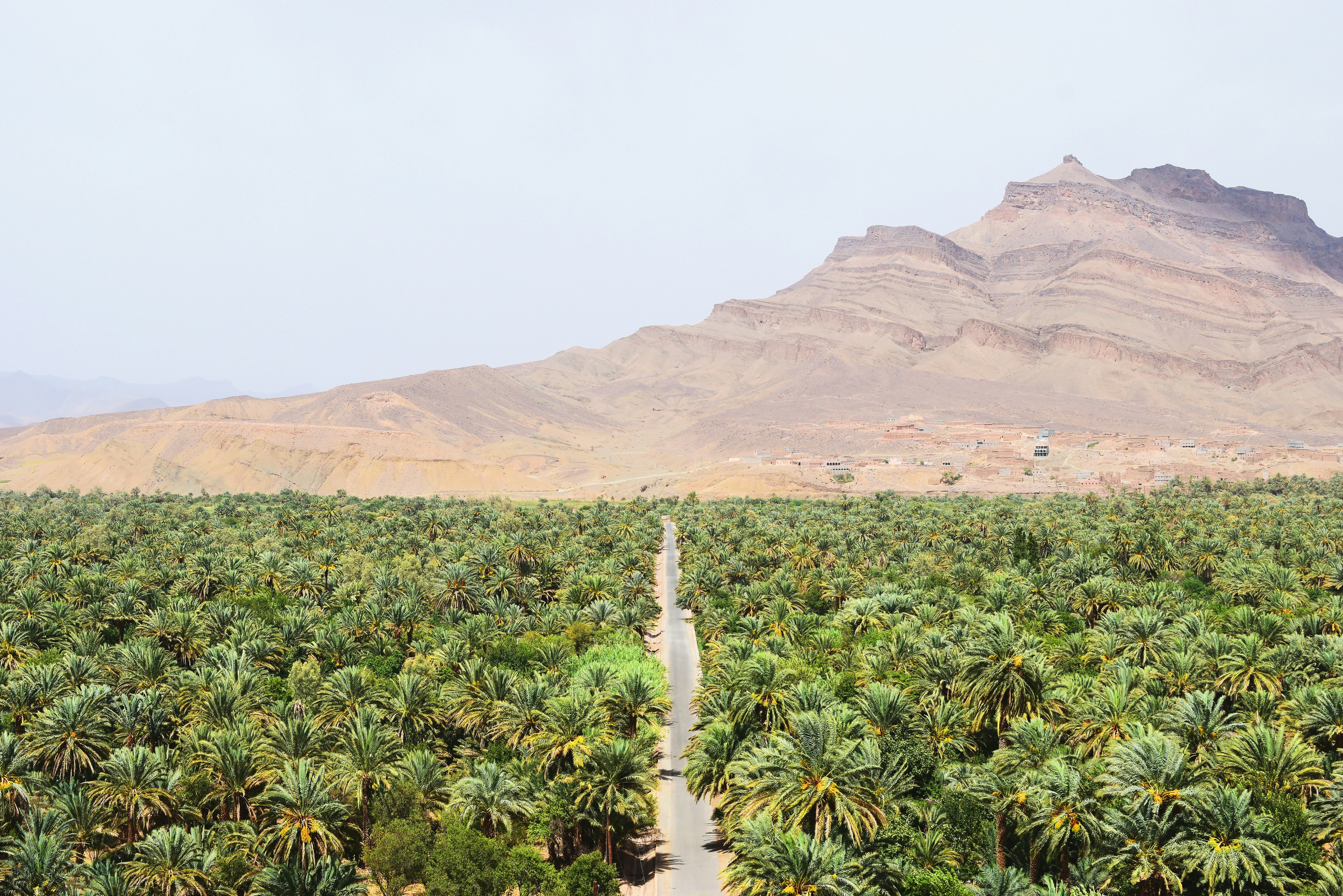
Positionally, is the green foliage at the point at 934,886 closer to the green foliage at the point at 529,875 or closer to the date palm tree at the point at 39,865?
the green foliage at the point at 529,875

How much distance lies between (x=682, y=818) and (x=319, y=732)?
16153 millimetres

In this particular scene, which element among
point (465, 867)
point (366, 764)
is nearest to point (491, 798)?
point (465, 867)

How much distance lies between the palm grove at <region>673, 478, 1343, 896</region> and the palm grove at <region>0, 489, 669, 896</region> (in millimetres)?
5879

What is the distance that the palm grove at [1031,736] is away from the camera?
25.2 m

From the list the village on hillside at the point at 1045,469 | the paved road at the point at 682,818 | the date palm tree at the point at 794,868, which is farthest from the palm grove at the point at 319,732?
the village on hillside at the point at 1045,469

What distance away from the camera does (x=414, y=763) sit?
3281cm

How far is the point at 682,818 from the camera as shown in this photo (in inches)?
1516

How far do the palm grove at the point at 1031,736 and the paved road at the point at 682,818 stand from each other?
1.56m

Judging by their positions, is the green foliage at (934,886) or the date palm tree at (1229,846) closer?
the date palm tree at (1229,846)

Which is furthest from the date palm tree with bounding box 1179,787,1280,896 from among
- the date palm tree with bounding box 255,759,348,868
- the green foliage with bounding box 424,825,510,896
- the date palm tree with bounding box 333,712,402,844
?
the date palm tree with bounding box 333,712,402,844

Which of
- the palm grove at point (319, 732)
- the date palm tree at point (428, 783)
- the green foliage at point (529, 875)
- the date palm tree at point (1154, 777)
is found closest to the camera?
the date palm tree at point (1154, 777)

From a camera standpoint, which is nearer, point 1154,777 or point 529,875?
point 1154,777

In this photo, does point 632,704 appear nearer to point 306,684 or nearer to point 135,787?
point 306,684

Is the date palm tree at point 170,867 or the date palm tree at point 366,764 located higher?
the date palm tree at point 366,764
